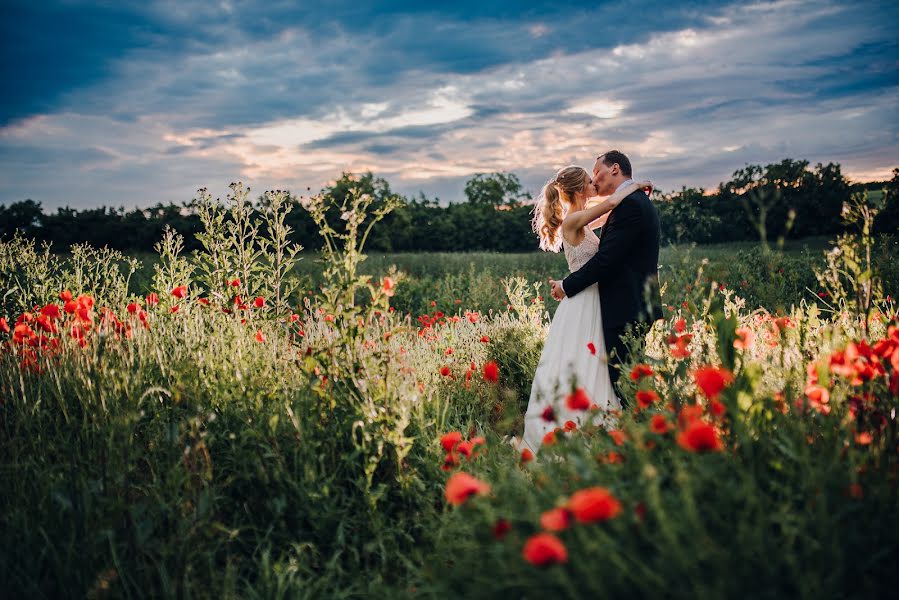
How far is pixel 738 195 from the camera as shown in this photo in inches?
1352

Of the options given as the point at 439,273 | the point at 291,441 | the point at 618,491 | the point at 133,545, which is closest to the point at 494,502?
the point at 618,491

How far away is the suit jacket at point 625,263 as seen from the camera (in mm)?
3740

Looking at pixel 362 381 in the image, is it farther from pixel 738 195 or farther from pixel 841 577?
pixel 738 195

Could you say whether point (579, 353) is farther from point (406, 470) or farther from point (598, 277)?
point (406, 470)

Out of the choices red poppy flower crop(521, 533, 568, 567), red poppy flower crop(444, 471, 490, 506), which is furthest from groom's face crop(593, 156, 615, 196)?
red poppy flower crop(521, 533, 568, 567)

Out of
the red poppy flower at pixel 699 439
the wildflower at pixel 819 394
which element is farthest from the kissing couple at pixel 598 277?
the red poppy flower at pixel 699 439

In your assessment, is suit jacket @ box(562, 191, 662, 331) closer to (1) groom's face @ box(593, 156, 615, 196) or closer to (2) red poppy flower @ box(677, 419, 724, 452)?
(1) groom's face @ box(593, 156, 615, 196)

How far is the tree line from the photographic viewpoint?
24531mm

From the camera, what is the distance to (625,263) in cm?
388

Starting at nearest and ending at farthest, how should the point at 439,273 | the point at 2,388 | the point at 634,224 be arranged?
the point at 2,388, the point at 634,224, the point at 439,273

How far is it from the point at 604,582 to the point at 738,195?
3856 cm

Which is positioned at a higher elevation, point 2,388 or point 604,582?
point 2,388

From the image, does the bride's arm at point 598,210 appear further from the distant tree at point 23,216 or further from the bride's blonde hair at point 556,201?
the distant tree at point 23,216

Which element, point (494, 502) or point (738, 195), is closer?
point (494, 502)
